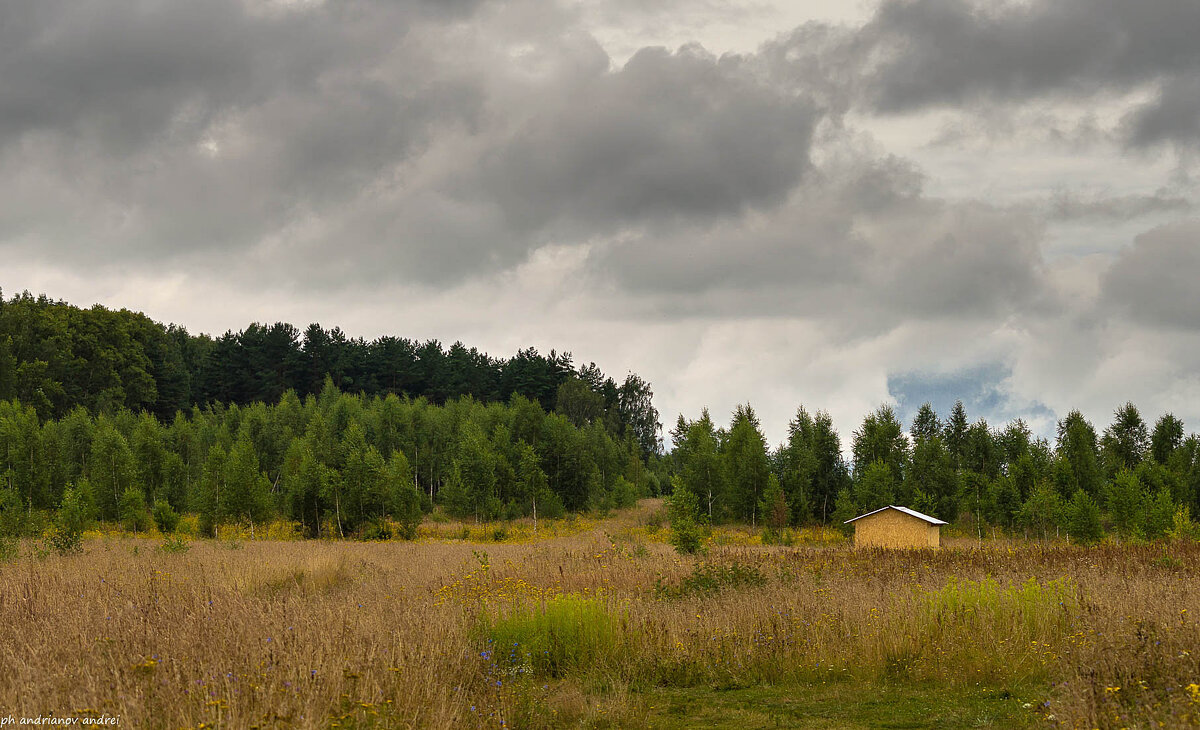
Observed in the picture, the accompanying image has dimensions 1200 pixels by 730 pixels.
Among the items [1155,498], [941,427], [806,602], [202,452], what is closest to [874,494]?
[1155,498]

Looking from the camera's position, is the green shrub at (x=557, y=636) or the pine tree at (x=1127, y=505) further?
the pine tree at (x=1127, y=505)

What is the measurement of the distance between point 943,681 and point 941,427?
76.4 meters

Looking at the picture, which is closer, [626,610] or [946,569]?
[626,610]

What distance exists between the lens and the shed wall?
1359 inches

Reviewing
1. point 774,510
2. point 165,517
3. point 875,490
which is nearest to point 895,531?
point 774,510

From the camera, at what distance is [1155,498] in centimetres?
5125

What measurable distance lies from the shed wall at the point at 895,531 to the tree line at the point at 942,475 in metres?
15.2

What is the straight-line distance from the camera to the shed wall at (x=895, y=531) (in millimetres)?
34531

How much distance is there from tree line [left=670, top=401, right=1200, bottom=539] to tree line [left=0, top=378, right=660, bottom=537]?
11.8m

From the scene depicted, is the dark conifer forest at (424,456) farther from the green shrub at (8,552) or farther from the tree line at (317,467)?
the green shrub at (8,552)

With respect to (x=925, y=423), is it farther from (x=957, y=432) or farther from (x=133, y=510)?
(x=133, y=510)

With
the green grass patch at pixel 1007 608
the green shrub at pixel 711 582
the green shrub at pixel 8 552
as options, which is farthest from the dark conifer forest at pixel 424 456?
the green grass patch at pixel 1007 608

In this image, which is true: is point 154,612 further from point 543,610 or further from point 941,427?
point 941,427

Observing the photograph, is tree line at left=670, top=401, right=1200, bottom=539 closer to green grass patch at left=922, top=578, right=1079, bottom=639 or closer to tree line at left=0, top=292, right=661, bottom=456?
tree line at left=0, top=292, right=661, bottom=456
